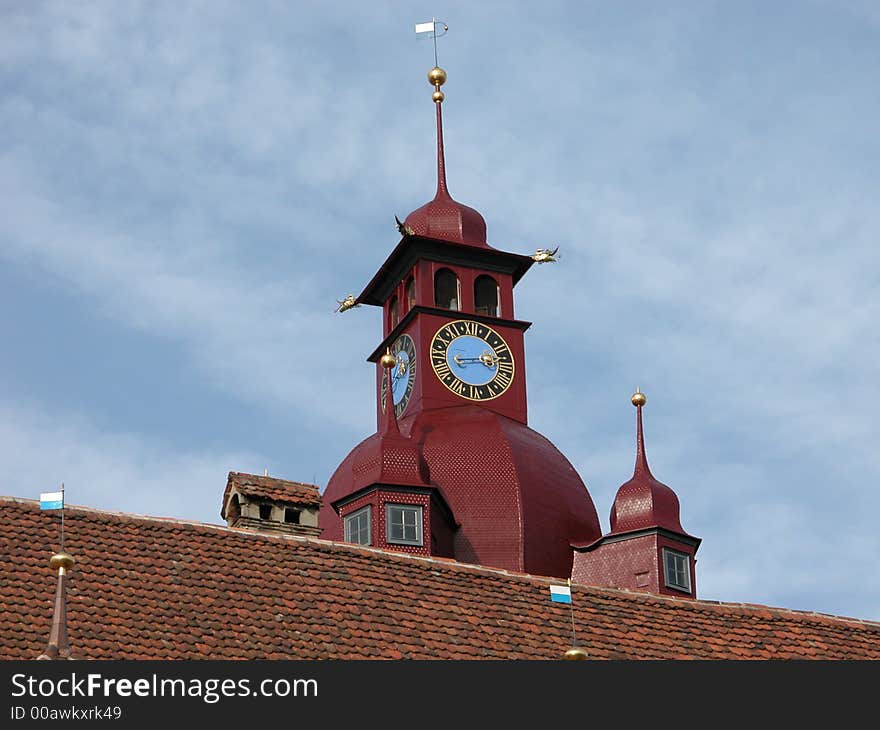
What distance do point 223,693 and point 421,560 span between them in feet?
29.1

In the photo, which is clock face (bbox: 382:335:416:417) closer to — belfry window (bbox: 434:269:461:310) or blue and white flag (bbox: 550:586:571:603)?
belfry window (bbox: 434:269:461:310)

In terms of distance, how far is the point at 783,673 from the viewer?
22609 millimetres

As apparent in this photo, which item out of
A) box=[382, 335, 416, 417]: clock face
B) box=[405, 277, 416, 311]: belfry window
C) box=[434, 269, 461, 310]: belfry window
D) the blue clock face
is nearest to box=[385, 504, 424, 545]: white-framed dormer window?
box=[382, 335, 416, 417]: clock face

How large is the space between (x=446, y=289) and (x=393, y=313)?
174 cm

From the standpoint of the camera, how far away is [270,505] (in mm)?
33438

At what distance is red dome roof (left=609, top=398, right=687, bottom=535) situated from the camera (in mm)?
51062

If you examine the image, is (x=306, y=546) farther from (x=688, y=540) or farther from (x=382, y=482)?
(x=688, y=540)

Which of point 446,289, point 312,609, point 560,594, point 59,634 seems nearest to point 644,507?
point 446,289

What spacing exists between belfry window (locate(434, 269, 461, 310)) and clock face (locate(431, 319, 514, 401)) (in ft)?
4.41

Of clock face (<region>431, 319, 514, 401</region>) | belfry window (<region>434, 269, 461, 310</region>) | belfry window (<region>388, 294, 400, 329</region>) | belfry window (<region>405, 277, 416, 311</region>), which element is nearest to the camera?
clock face (<region>431, 319, 514, 401</region>)

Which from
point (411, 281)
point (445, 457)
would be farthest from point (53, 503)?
point (411, 281)

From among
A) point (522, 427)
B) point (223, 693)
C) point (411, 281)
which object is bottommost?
point (223, 693)

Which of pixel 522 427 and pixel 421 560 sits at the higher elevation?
pixel 522 427

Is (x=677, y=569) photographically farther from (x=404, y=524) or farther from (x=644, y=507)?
(x=404, y=524)
